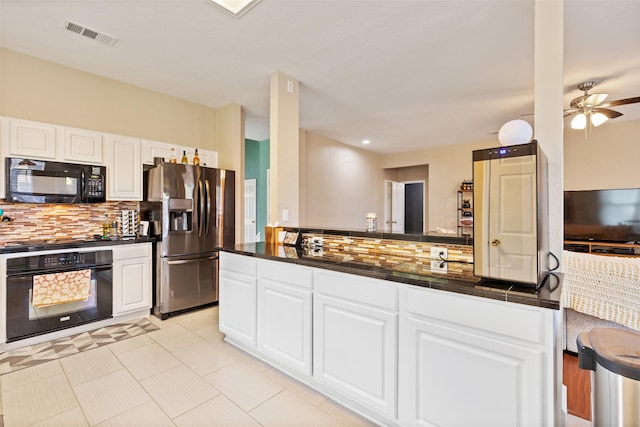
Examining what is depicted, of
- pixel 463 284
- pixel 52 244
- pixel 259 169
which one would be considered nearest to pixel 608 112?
pixel 463 284

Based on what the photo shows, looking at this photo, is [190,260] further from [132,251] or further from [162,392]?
[162,392]

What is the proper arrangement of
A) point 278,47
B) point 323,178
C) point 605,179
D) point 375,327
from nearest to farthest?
point 375,327
point 278,47
point 605,179
point 323,178

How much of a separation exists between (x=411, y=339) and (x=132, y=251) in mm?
3085

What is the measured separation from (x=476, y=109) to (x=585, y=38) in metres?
1.81

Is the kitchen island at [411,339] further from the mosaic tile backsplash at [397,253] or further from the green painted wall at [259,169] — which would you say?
the green painted wall at [259,169]

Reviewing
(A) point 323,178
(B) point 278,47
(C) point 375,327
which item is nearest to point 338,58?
(B) point 278,47

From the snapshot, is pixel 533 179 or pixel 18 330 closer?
pixel 533 179

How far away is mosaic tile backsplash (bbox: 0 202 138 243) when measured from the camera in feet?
9.28

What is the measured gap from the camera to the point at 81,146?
9.95 feet

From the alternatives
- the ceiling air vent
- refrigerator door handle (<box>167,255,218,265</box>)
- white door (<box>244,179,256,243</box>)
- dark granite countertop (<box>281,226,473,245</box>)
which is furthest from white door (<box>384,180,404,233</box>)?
the ceiling air vent

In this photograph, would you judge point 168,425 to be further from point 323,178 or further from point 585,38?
point 323,178

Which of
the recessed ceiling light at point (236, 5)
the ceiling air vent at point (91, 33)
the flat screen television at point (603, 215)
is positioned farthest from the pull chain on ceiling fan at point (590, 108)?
the ceiling air vent at point (91, 33)

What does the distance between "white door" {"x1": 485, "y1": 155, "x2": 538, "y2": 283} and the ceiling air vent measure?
10.7 feet

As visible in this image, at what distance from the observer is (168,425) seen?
5.43 ft
